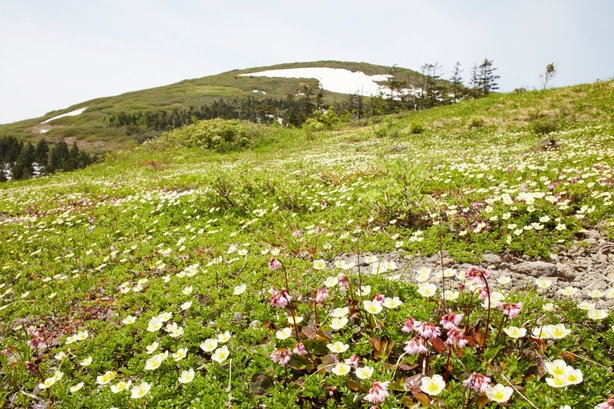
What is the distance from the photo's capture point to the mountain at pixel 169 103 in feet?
265

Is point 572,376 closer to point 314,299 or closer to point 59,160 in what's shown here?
point 314,299

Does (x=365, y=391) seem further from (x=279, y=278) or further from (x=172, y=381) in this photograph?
(x=279, y=278)

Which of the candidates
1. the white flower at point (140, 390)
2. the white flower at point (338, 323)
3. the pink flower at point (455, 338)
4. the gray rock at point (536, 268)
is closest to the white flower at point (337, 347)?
the white flower at point (338, 323)

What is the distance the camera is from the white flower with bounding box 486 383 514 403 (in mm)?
1967

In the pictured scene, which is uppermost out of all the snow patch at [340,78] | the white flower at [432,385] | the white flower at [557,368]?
the snow patch at [340,78]

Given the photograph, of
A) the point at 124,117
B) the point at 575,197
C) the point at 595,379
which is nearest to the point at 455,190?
the point at 575,197

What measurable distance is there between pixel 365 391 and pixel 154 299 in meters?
3.02

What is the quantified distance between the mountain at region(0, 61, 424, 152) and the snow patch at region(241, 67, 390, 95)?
0.98 m

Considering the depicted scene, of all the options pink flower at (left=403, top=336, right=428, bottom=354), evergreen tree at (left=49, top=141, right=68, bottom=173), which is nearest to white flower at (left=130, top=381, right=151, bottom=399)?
pink flower at (left=403, top=336, right=428, bottom=354)

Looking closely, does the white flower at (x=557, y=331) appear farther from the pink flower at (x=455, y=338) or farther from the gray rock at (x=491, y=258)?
the gray rock at (x=491, y=258)

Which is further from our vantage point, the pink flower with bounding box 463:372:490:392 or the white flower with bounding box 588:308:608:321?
the white flower with bounding box 588:308:608:321

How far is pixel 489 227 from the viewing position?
4.93 m

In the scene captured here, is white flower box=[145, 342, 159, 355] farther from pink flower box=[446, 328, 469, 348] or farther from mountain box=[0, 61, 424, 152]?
mountain box=[0, 61, 424, 152]

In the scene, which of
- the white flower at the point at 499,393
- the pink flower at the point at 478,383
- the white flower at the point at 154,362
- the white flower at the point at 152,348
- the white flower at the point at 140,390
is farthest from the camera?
the white flower at the point at 152,348
